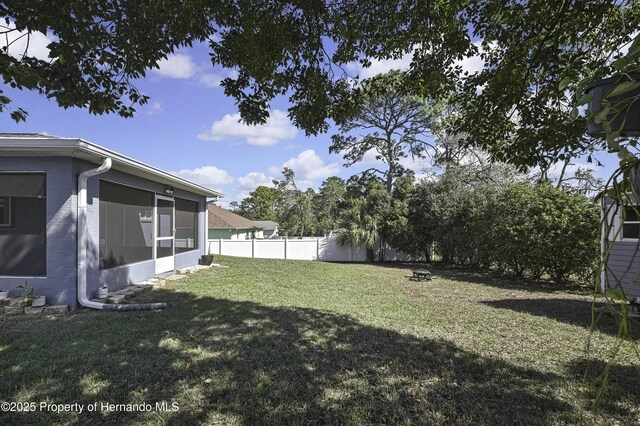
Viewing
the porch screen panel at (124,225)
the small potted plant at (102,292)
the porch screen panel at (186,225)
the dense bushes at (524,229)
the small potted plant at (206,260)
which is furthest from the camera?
the small potted plant at (206,260)

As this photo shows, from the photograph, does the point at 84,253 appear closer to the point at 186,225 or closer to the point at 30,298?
the point at 30,298

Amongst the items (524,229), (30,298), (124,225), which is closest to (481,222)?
(524,229)

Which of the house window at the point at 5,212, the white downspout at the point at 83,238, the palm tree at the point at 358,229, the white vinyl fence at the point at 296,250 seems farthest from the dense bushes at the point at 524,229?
the house window at the point at 5,212

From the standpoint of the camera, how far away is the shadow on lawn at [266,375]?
283 centimetres

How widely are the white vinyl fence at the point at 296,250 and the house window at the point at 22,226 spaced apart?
1234 centimetres

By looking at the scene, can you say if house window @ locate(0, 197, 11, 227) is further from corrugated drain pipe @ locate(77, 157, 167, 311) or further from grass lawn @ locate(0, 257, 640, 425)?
grass lawn @ locate(0, 257, 640, 425)

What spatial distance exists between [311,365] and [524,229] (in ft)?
30.1

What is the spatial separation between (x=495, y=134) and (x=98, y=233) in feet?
22.3

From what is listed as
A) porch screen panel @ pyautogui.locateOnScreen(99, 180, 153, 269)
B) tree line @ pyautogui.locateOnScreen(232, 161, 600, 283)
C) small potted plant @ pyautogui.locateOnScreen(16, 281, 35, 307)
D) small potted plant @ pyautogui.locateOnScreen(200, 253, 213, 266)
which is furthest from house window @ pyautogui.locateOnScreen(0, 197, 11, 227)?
tree line @ pyautogui.locateOnScreen(232, 161, 600, 283)

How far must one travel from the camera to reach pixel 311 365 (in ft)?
12.1

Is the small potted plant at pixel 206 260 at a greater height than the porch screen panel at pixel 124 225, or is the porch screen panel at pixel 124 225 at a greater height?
the porch screen panel at pixel 124 225

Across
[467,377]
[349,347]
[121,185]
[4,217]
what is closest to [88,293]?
[4,217]

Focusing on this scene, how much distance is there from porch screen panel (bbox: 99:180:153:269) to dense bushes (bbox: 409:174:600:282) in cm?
1025

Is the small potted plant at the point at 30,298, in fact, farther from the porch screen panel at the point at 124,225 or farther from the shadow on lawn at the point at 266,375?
the porch screen panel at the point at 124,225
